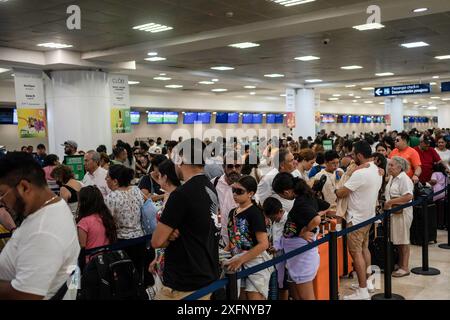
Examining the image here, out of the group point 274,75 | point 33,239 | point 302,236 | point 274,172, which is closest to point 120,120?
point 274,75

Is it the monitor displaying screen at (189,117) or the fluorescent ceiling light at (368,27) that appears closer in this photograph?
the fluorescent ceiling light at (368,27)

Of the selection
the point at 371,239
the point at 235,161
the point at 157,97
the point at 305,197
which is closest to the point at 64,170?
the point at 235,161

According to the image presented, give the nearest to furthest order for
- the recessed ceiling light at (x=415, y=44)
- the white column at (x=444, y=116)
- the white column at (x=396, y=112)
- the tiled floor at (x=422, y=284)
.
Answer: the tiled floor at (x=422, y=284) < the recessed ceiling light at (x=415, y=44) < the white column at (x=396, y=112) < the white column at (x=444, y=116)

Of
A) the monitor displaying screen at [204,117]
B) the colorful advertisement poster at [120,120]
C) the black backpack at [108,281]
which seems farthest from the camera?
the monitor displaying screen at [204,117]

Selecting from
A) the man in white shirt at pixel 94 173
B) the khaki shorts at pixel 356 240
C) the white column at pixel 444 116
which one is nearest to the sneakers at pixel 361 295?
the khaki shorts at pixel 356 240

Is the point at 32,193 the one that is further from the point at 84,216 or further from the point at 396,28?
the point at 396,28

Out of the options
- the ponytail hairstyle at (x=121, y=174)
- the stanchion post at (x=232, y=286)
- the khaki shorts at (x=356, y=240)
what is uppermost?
the ponytail hairstyle at (x=121, y=174)

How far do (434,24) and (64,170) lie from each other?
8.21m

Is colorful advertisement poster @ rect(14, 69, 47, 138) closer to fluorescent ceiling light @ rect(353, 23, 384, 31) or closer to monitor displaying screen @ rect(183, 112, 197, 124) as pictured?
fluorescent ceiling light @ rect(353, 23, 384, 31)

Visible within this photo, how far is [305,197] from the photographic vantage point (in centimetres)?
454

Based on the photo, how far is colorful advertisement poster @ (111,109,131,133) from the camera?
14.0m

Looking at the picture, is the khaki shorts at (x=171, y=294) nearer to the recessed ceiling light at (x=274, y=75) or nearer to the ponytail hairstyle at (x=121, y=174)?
the ponytail hairstyle at (x=121, y=174)

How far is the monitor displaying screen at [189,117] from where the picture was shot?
92.2 ft

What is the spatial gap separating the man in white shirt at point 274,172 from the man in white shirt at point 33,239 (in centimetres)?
343
